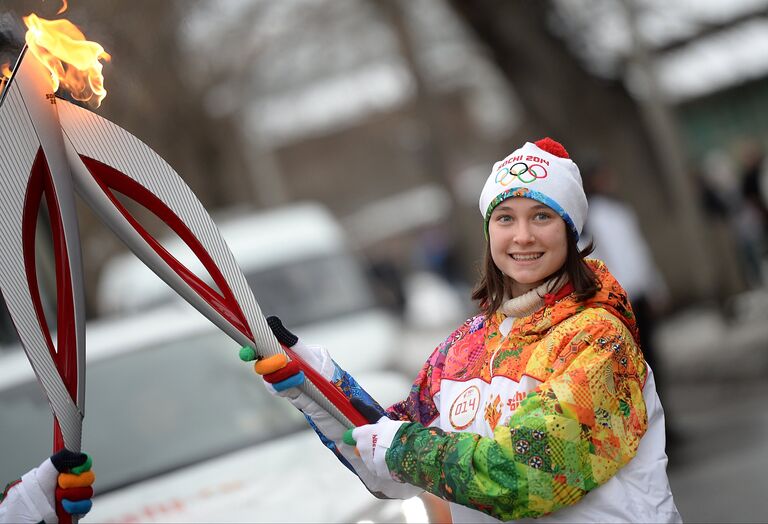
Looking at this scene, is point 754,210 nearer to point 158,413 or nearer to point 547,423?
point 158,413

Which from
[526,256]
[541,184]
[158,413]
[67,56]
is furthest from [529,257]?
[158,413]

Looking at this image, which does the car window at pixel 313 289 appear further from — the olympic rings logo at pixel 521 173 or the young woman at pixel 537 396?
the olympic rings logo at pixel 521 173

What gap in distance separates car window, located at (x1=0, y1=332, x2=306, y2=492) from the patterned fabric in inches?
90.7

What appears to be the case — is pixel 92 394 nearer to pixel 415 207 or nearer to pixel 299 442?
pixel 299 442

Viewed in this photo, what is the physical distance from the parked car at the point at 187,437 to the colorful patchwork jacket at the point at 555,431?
1.11 metres

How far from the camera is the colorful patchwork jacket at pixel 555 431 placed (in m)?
2.46

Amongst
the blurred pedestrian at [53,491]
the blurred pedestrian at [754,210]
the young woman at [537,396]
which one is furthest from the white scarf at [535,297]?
the blurred pedestrian at [754,210]

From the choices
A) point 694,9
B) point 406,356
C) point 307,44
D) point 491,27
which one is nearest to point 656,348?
point 491,27

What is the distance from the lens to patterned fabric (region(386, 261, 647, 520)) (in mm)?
2463

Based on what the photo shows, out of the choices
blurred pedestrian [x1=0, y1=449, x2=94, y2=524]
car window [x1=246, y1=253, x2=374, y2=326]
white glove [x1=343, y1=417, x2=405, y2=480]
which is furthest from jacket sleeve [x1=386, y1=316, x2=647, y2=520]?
car window [x1=246, y1=253, x2=374, y2=326]

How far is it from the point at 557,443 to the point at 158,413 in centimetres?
292

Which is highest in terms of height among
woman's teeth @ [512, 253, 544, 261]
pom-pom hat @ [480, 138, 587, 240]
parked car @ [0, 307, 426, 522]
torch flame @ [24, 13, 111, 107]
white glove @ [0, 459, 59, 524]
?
torch flame @ [24, 13, 111, 107]

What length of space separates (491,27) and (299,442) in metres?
6.72

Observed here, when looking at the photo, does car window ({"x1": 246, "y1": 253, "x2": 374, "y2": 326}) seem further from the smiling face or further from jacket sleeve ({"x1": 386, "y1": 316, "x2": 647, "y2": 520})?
jacket sleeve ({"x1": 386, "y1": 316, "x2": 647, "y2": 520})
